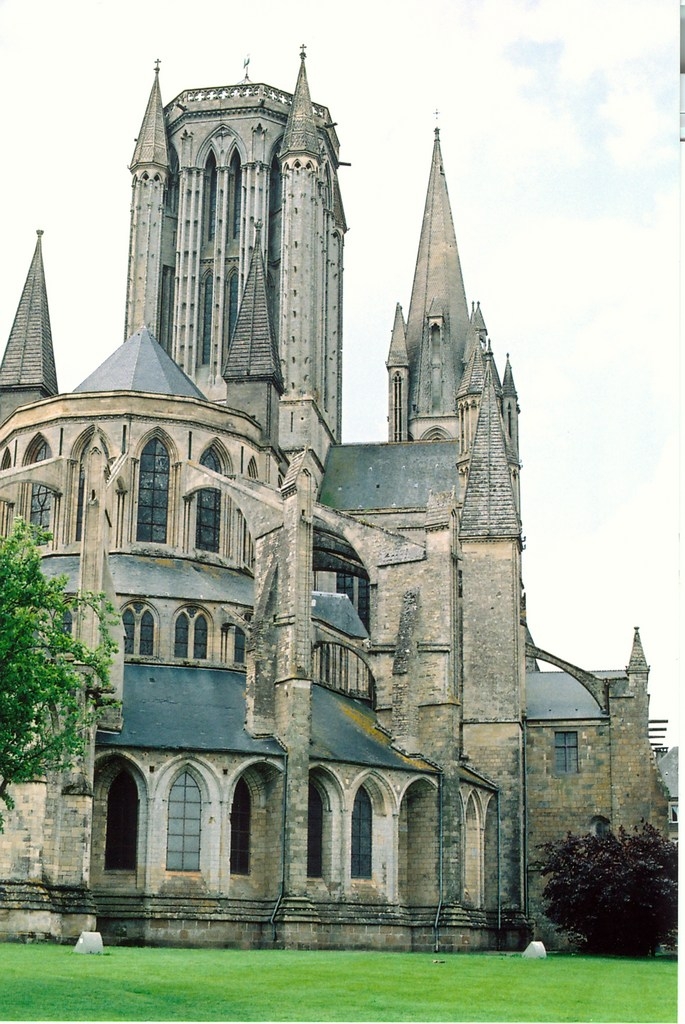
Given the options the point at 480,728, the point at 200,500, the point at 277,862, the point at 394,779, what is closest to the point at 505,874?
the point at 480,728

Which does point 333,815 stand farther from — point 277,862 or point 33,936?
point 33,936

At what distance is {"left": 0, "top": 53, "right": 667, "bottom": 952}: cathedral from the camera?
3469cm

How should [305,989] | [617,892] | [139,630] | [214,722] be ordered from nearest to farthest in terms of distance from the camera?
[305,989] < [214,722] < [617,892] < [139,630]

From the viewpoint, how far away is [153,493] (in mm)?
44062

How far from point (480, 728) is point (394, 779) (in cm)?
751

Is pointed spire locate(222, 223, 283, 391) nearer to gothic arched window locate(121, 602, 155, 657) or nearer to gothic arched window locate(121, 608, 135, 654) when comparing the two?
gothic arched window locate(121, 602, 155, 657)

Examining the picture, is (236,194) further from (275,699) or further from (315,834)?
(315,834)

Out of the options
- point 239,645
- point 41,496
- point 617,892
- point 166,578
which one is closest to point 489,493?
point 239,645

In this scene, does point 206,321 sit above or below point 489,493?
above

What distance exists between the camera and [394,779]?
38.2 m

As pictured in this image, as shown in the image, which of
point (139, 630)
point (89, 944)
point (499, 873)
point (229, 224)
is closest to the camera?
point (89, 944)

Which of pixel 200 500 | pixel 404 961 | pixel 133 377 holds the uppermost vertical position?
pixel 133 377

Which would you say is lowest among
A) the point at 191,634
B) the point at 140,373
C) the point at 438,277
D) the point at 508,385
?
the point at 191,634

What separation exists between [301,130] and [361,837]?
43000 millimetres
